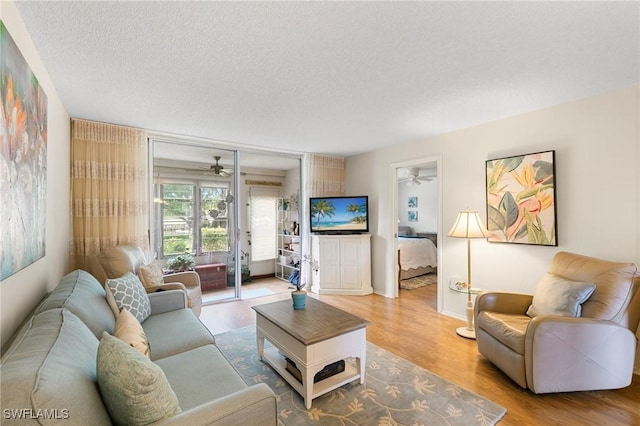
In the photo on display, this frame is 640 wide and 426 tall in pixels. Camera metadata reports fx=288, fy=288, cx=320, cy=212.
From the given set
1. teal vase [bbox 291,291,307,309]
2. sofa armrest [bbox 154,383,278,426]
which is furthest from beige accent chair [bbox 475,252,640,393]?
sofa armrest [bbox 154,383,278,426]

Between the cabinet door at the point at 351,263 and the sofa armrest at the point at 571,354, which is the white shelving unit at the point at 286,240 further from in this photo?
the sofa armrest at the point at 571,354

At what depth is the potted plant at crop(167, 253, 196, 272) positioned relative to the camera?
430cm

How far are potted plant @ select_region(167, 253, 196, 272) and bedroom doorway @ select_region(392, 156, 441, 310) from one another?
3217mm

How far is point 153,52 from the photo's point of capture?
1.92 metres

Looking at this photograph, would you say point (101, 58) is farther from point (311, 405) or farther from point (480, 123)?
point (480, 123)

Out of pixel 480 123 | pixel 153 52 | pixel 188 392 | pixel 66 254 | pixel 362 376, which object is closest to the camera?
pixel 188 392

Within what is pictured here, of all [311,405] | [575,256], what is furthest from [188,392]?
[575,256]

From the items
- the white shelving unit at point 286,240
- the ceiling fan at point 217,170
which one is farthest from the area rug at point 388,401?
the white shelving unit at point 286,240

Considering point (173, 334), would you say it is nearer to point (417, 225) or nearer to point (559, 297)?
point (559, 297)

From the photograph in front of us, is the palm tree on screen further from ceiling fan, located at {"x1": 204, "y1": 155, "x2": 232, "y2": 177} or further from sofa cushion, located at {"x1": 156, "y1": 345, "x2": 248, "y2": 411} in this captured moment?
sofa cushion, located at {"x1": 156, "y1": 345, "x2": 248, "y2": 411}

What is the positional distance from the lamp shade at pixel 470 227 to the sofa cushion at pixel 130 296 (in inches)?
122

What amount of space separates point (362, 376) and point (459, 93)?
8.34 feet

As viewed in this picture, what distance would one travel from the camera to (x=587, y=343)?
6.74 ft

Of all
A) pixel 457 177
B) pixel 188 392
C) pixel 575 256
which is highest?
pixel 457 177
